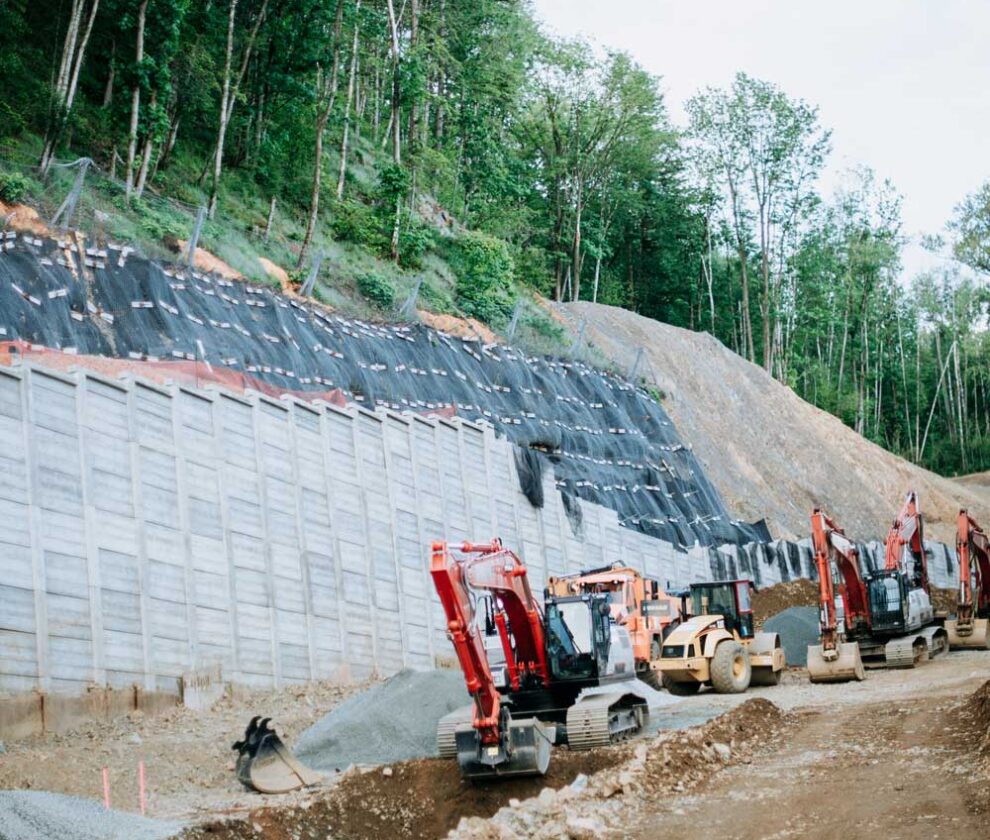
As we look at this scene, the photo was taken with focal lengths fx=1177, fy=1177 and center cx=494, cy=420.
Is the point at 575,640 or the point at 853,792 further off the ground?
the point at 575,640

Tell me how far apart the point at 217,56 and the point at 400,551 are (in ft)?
69.8

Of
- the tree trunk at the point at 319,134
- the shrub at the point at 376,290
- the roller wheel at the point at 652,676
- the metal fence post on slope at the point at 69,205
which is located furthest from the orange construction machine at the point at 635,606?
the tree trunk at the point at 319,134

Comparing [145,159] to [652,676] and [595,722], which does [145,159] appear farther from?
[595,722]

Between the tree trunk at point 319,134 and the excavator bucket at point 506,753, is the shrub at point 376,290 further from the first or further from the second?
the excavator bucket at point 506,753

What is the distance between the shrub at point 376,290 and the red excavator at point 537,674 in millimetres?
17875

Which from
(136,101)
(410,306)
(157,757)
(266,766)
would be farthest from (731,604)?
(136,101)

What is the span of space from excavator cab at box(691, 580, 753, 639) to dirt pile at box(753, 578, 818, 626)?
456 inches

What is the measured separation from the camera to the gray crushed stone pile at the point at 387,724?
14961 millimetres

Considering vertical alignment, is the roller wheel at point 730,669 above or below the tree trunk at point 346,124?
below

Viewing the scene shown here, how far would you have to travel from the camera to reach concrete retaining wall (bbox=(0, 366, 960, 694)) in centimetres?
1470

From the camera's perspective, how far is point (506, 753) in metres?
13.2

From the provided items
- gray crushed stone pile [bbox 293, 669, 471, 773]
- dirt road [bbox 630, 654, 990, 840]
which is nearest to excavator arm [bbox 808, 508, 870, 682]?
dirt road [bbox 630, 654, 990, 840]

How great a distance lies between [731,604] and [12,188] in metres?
16.8

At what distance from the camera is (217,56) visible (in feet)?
121
